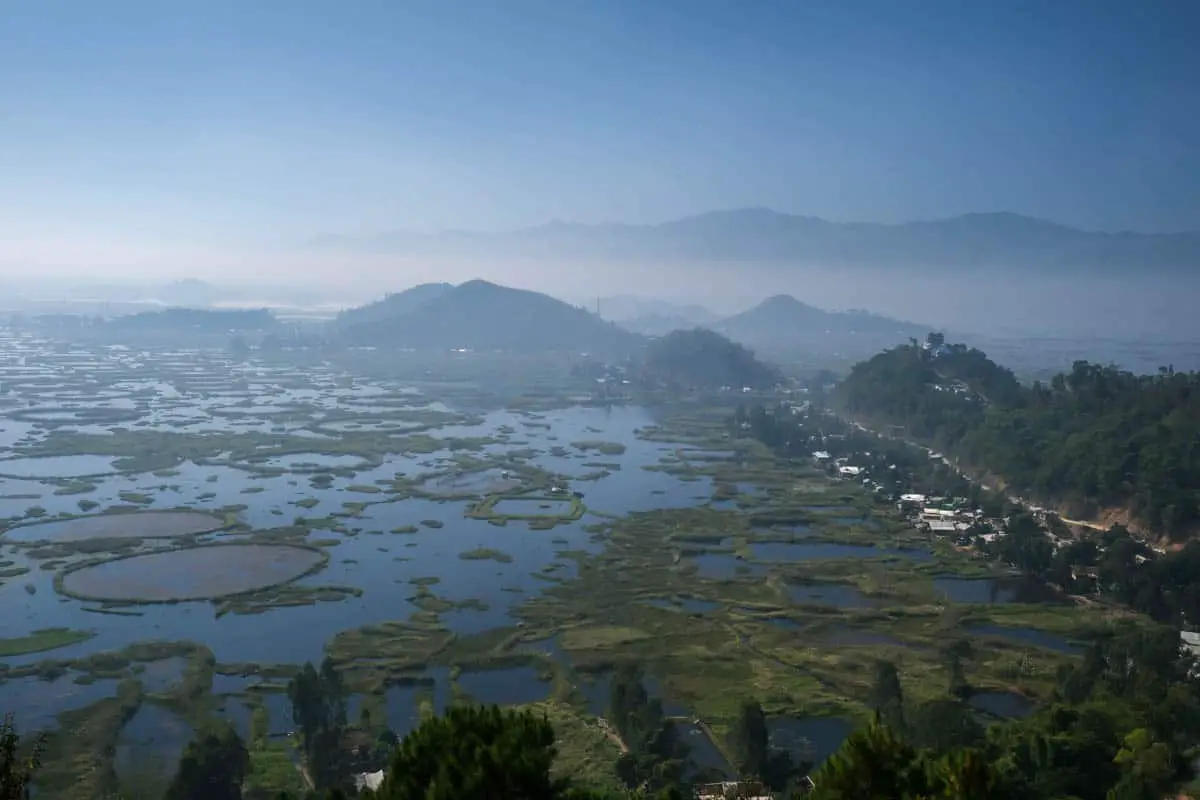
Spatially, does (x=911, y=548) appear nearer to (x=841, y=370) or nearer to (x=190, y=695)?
(x=190, y=695)

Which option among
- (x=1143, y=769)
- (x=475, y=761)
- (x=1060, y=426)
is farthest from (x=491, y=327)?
(x=475, y=761)

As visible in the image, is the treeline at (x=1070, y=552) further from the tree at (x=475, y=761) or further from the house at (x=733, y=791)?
the tree at (x=475, y=761)

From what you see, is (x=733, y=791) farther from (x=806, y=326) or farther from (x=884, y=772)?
(x=806, y=326)

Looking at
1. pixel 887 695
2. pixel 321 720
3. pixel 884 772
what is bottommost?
pixel 321 720

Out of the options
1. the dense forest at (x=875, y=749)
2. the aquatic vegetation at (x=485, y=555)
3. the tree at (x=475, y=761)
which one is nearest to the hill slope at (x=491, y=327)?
the aquatic vegetation at (x=485, y=555)

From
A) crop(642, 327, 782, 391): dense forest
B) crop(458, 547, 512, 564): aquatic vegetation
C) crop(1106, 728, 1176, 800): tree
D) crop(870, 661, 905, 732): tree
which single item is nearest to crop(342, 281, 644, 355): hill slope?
crop(642, 327, 782, 391): dense forest

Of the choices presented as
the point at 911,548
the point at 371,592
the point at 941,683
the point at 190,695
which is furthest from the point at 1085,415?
the point at 190,695

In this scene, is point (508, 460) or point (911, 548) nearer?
point (911, 548)
